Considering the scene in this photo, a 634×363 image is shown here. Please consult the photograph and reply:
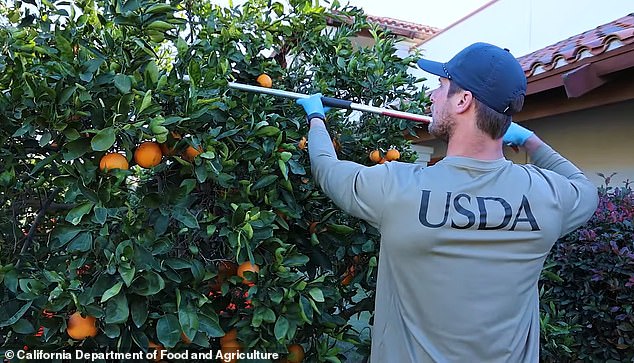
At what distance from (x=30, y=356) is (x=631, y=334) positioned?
3084 mm

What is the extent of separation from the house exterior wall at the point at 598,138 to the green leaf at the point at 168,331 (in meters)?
3.81

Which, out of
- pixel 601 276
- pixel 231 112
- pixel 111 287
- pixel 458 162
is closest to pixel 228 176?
pixel 231 112

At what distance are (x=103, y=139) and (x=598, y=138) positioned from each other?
462 cm

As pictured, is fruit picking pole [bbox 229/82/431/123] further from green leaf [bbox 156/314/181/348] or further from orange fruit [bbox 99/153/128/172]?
green leaf [bbox 156/314/181/348]

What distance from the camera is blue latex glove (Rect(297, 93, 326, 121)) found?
1908 millimetres

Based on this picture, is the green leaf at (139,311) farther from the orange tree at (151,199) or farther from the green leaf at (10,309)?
the green leaf at (10,309)

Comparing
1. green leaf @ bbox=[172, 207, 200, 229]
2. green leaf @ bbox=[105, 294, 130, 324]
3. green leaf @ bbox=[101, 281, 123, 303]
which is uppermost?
green leaf @ bbox=[172, 207, 200, 229]

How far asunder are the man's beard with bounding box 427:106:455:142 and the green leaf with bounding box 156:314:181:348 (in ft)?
3.28

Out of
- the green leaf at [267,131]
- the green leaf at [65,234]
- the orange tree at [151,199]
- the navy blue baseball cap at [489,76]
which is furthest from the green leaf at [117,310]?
the navy blue baseball cap at [489,76]

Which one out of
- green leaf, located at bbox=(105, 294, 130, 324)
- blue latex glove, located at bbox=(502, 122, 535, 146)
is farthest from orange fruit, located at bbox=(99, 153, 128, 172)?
blue latex glove, located at bbox=(502, 122, 535, 146)

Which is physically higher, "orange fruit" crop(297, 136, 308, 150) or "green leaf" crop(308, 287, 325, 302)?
"orange fruit" crop(297, 136, 308, 150)

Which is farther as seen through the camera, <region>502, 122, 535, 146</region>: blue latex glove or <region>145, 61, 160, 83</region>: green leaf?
<region>502, 122, 535, 146</region>: blue latex glove

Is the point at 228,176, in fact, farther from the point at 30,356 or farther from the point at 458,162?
the point at 30,356

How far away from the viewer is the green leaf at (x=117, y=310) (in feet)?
4.68
